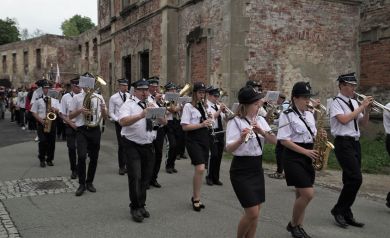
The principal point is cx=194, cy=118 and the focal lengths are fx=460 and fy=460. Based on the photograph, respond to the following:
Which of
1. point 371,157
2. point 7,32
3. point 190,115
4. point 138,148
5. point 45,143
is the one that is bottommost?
point 371,157

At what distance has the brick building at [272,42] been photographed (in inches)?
522

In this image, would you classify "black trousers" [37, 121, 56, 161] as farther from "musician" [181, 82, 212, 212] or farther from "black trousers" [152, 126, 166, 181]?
"musician" [181, 82, 212, 212]

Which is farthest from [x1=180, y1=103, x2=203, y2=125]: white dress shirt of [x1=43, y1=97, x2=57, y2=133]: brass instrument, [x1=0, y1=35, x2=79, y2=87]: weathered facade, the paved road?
[x1=0, y1=35, x2=79, y2=87]: weathered facade

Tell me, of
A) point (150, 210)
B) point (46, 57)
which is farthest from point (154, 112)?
point (46, 57)

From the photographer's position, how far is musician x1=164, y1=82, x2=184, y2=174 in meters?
9.54

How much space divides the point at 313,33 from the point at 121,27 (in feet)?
36.1

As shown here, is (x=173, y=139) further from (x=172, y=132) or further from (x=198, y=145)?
(x=198, y=145)

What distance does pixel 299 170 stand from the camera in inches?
215

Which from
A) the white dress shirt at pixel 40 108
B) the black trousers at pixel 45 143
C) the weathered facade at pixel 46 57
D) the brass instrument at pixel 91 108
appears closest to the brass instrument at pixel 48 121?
the black trousers at pixel 45 143

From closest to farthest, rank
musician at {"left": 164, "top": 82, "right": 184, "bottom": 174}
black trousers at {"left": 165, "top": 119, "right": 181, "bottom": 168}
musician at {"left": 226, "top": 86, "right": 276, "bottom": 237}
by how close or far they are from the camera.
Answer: musician at {"left": 226, "top": 86, "right": 276, "bottom": 237}
musician at {"left": 164, "top": 82, "right": 184, "bottom": 174}
black trousers at {"left": 165, "top": 119, "right": 181, "bottom": 168}

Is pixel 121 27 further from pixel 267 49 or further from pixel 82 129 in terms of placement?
pixel 82 129

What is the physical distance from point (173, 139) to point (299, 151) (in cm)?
513

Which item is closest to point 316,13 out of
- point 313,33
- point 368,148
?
point 313,33

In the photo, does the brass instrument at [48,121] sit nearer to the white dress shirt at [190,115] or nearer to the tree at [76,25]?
the white dress shirt at [190,115]
